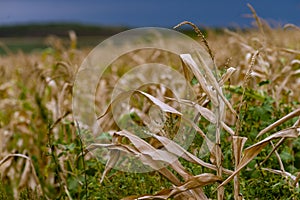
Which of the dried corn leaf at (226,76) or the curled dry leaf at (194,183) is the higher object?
the dried corn leaf at (226,76)

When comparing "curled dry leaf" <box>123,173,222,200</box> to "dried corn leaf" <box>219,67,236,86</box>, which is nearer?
"curled dry leaf" <box>123,173,222,200</box>

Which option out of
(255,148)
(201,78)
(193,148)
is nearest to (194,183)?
(255,148)

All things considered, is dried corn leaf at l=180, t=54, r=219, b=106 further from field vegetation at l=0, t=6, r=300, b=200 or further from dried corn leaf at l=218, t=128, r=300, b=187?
dried corn leaf at l=218, t=128, r=300, b=187

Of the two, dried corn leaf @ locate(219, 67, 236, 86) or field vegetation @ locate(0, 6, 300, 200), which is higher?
dried corn leaf @ locate(219, 67, 236, 86)

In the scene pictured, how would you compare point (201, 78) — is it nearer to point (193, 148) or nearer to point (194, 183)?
point (194, 183)

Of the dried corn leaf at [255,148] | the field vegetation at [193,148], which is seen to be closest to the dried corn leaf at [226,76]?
the field vegetation at [193,148]

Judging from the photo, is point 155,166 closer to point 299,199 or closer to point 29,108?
point 299,199

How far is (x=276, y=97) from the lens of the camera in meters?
2.90

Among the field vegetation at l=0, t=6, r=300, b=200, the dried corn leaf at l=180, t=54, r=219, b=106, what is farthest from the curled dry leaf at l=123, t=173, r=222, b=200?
the dried corn leaf at l=180, t=54, r=219, b=106

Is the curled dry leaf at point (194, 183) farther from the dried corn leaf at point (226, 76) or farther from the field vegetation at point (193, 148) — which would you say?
the dried corn leaf at point (226, 76)

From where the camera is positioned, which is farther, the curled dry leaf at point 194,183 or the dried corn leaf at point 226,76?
the dried corn leaf at point 226,76

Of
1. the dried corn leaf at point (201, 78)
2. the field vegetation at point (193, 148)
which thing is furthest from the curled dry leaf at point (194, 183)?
the dried corn leaf at point (201, 78)

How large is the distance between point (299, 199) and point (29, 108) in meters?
2.73

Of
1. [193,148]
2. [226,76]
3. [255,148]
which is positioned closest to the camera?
[255,148]
